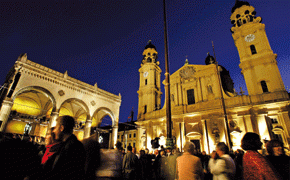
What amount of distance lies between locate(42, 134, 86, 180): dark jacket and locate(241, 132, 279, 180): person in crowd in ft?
8.21

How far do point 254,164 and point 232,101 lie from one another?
20.5 m

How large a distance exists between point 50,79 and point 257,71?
1123 inches

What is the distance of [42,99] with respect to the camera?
24.3 metres

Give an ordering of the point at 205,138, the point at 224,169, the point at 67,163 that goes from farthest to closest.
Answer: the point at 205,138
the point at 224,169
the point at 67,163

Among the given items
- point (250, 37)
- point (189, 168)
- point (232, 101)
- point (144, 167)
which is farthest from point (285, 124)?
point (189, 168)

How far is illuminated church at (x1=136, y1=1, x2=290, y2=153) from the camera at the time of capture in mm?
17203

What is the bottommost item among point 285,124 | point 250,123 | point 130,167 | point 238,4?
point 130,167

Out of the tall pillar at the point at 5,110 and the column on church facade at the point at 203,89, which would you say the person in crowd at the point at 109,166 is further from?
the column on church facade at the point at 203,89

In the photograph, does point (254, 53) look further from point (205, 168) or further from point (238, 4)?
point (205, 168)

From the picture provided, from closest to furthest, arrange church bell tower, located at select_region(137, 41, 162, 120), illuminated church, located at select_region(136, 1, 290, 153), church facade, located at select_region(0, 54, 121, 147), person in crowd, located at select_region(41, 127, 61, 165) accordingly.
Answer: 1. person in crowd, located at select_region(41, 127, 61, 165)
2. illuminated church, located at select_region(136, 1, 290, 153)
3. church facade, located at select_region(0, 54, 121, 147)
4. church bell tower, located at select_region(137, 41, 162, 120)

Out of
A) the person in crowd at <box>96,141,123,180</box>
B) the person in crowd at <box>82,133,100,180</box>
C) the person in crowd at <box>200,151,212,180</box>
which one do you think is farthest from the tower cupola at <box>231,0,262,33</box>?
the person in crowd at <box>82,133,100,180</box>

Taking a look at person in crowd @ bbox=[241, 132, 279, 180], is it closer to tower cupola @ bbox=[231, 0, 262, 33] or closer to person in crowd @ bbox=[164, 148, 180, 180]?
person in crowd @ bbox=[164, 148, 180, 180]

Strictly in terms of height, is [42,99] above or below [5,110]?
above

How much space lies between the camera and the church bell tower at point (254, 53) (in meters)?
18.5
